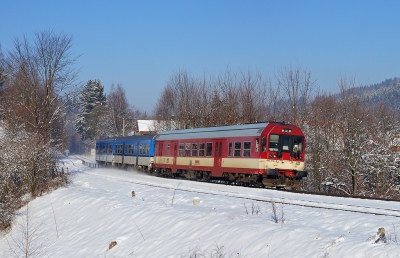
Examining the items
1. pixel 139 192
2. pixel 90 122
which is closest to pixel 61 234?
pixel 139 192

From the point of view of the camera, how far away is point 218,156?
25328 mm

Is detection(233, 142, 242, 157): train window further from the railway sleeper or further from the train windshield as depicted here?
the railway sleeper

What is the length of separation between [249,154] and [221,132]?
327 cm

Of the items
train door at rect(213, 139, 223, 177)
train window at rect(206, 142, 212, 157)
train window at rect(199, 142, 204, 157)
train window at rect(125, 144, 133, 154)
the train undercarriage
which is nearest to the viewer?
the train undercarriage

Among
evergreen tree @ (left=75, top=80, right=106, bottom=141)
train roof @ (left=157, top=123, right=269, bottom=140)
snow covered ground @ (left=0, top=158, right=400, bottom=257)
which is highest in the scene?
evergreen tree @ (left=75, top=80, right=106, bottom=141)

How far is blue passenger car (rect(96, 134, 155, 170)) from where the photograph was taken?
117ft

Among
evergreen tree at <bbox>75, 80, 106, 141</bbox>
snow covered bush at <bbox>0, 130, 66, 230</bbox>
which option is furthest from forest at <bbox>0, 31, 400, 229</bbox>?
evergreen tree at <bbox>75, 80, 106, 141</bbox>

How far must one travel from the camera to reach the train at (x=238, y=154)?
2211cm

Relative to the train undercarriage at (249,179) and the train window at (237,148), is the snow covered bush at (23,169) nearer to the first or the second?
the train undercarriage at (249,179)

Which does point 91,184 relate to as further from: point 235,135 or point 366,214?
point 366,214

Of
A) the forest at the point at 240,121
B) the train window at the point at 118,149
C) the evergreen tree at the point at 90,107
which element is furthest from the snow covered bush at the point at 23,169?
the evergreen tree at the point at 90,107

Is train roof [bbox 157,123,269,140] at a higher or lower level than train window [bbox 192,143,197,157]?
higher

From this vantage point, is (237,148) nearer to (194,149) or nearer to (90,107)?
(194,149)

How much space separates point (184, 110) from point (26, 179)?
80.4 ft
